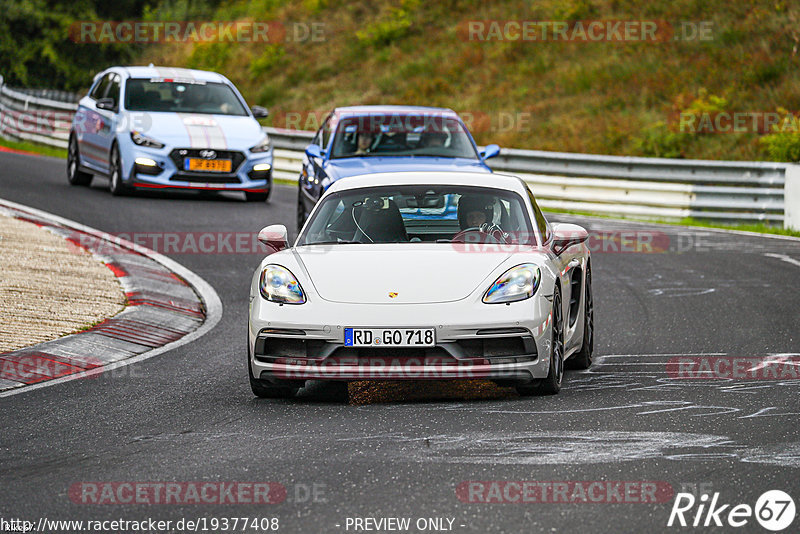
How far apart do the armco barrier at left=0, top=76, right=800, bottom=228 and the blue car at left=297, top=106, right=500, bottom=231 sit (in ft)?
20.3

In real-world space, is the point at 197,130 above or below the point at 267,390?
above

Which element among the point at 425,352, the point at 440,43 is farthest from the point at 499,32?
the point at 425,352

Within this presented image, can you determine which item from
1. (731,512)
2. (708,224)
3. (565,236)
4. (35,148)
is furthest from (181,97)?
(731,512)

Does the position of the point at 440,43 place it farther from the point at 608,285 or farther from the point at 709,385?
the point at 709,385

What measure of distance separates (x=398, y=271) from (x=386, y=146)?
7914 millimetres

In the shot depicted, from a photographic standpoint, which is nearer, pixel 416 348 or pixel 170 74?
pixel 416 348

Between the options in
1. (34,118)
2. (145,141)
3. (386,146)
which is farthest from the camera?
(34,118)

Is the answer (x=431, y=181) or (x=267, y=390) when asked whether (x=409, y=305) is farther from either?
(x=431, y=181)

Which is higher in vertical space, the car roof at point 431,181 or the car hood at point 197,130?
the car roof at point 431,181

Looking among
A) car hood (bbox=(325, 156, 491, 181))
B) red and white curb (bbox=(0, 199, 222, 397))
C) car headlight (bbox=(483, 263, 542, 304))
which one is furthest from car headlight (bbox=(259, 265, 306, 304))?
car hood (bbox=(325, 156, 491, 181))

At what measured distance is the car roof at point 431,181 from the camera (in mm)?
9109

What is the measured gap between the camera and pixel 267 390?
26.6 feet

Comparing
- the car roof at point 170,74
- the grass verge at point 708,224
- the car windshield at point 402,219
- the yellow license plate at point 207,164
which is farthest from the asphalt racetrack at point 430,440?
the car roof at point 170,74

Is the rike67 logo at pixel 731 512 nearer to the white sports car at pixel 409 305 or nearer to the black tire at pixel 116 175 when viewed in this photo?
the white sports car at pixel 409 305
